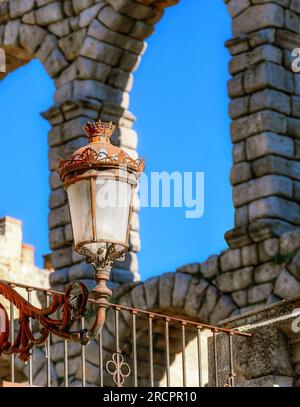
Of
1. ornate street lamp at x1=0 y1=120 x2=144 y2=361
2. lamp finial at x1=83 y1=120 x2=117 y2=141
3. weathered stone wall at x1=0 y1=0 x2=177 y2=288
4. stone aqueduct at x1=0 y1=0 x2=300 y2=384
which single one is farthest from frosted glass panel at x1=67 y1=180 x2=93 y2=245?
weathered stone wall at x1=0 y1=0 x2=177 y2=288

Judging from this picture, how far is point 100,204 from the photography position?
8141 millimetres

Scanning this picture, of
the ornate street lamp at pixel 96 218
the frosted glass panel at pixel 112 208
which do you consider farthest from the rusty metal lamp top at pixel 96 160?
the frosted glass panel at pixel 112 208

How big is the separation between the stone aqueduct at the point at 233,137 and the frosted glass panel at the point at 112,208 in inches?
293

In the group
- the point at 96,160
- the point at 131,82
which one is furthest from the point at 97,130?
the point at 131,82

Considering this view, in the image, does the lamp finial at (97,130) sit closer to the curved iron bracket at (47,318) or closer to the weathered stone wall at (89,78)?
the curved iron bracket at (47,318)

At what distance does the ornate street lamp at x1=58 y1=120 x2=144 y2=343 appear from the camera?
818cm

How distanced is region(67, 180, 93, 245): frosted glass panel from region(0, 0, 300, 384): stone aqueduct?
7495 millimetres

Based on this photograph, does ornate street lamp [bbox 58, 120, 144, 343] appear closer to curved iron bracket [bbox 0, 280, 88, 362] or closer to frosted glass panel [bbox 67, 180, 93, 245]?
frosted glass panel [bbox 67, 180, 93, 245]

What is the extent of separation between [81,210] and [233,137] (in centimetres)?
882

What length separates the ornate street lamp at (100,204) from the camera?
8.18m
